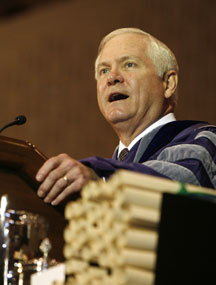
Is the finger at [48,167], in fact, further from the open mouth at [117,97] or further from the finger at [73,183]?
the open mouth at [117,97]

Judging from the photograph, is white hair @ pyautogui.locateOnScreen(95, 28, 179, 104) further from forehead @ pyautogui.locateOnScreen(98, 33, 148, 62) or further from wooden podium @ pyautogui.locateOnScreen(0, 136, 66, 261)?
wooden podium @ pyautogui.locateOnScreen(0, 136, 66, 261)

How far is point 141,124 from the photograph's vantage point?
10.0 ft

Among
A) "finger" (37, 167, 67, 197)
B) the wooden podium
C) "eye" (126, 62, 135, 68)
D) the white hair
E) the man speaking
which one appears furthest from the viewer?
the white hair

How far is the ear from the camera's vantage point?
10.9ft

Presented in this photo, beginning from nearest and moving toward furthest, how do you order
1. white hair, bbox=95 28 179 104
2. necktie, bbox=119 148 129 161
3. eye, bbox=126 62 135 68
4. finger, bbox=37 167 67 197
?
finger, bbox=37 167 67 197, necktie, bbox=119 148 129 161, eye, bbox=126 62 135 68, white hair, bbox=95 28 179 104

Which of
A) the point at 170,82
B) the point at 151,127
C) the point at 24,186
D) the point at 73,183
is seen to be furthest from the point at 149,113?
the point at 73,183

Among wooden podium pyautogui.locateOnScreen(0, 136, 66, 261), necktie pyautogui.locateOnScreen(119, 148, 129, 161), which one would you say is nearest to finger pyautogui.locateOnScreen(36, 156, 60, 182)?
wooden podium pyautogui.locateOnScreen(0, 136, 66, 261)

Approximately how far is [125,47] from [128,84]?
252mm

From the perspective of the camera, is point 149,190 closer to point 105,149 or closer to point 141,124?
point 141,124

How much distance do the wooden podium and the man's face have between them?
42.2 inches

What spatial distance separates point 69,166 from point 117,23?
15.5ft

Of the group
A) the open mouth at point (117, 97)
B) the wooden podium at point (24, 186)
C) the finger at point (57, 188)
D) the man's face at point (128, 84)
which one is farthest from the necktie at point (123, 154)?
the finger at point (57, 188)

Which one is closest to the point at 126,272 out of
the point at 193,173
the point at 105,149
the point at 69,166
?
the point at 69,166

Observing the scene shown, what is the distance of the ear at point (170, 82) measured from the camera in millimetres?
3336
